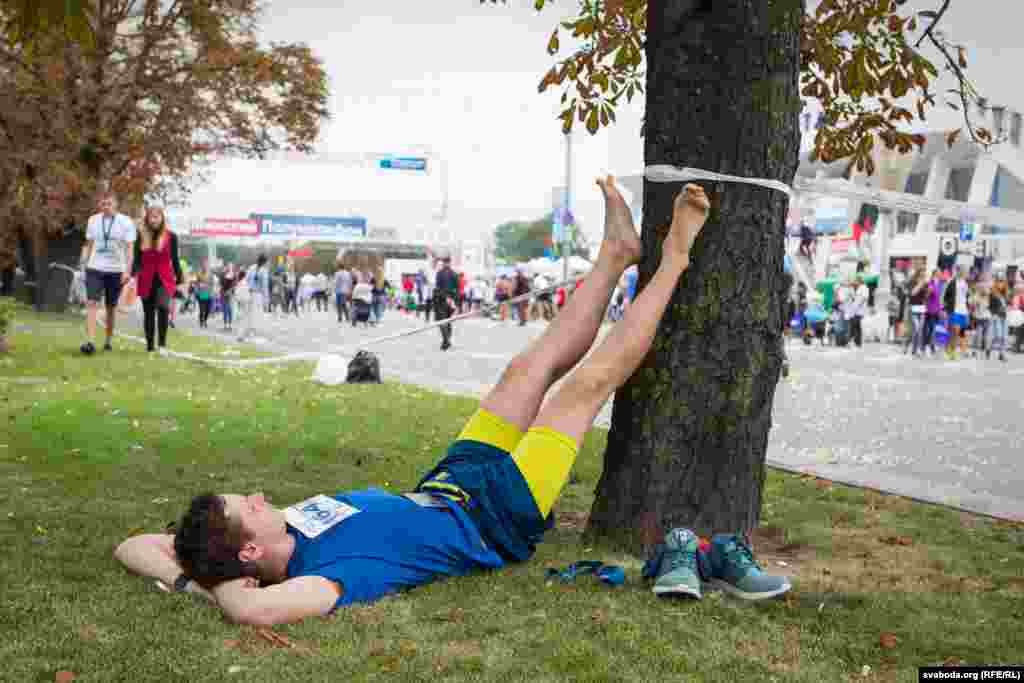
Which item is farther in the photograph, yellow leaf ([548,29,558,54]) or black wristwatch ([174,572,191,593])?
yellow leaf ([548,29,558,54])

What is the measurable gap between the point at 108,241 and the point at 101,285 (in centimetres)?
58

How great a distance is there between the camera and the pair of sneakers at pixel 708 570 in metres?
3.52

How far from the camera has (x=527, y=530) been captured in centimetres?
390

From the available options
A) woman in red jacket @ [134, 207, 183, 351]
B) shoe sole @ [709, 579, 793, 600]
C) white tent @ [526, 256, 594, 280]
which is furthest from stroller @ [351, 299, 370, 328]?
shoe sole @ [709, 579, 793, 600]

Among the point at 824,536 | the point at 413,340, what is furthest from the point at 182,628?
the point at 413,340

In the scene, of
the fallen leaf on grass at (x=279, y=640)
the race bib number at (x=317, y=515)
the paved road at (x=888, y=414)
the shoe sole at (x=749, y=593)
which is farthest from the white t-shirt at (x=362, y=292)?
the fallen leaf on grass at (x=279, y=640)

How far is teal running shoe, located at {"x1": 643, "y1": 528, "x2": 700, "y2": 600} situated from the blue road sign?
2096 inches

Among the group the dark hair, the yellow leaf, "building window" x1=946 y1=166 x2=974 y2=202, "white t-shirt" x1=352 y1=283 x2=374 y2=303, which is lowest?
"white t-shirt" x1=352 y1=283 x2=374 y2=303

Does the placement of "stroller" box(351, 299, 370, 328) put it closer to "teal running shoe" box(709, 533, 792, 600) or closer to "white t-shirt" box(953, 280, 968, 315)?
"white t-shirt" box(953, 280, 968, 315)

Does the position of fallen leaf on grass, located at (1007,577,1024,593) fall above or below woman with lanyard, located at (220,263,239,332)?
above

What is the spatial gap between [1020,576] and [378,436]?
13.8ft

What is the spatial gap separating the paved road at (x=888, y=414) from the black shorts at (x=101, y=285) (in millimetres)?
3311

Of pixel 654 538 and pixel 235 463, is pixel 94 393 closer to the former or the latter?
pixel 235 463

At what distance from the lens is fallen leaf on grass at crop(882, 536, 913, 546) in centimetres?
462
